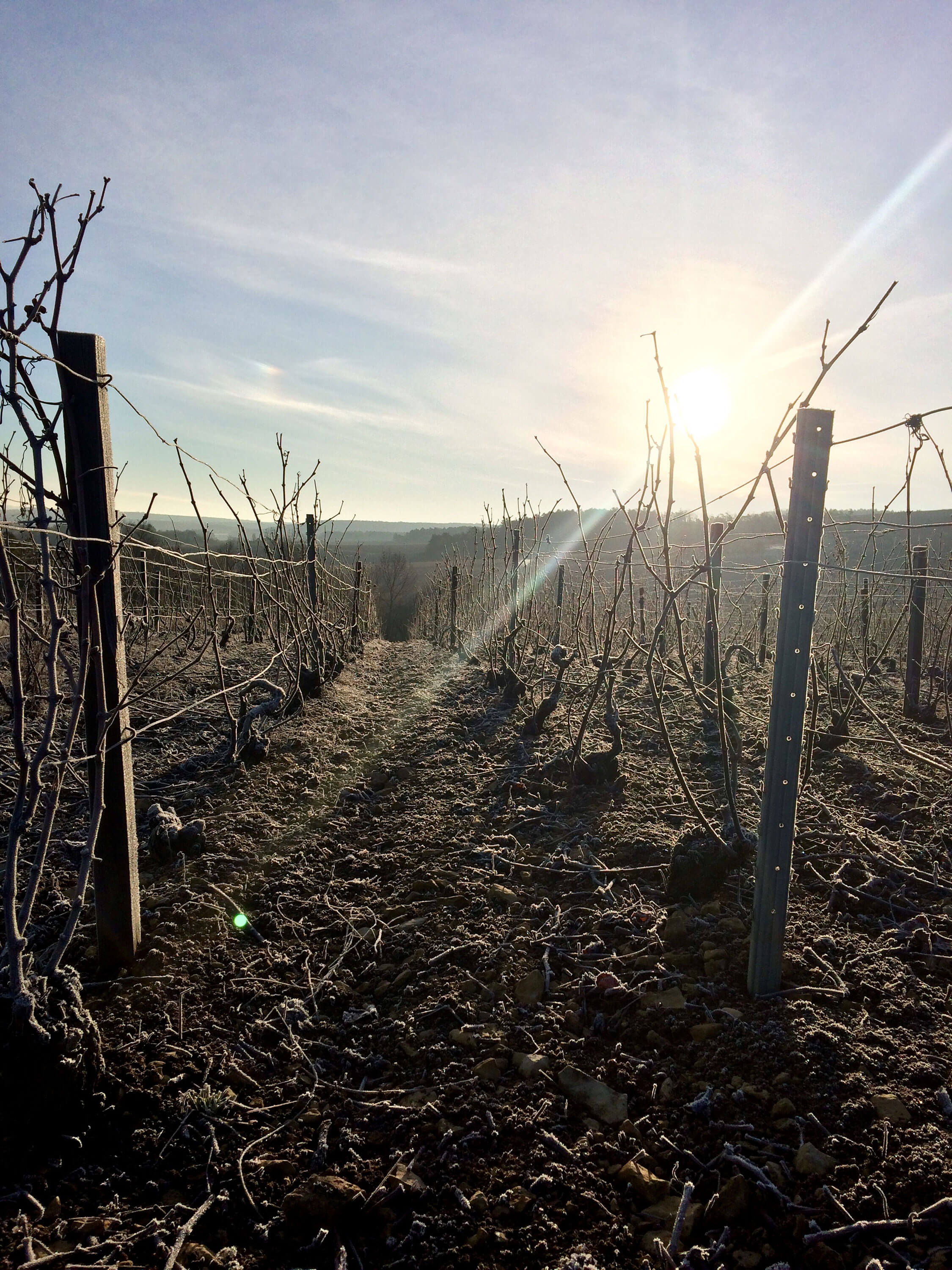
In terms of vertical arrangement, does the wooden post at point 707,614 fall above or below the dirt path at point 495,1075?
above

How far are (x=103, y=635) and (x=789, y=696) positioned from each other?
1.75 meters

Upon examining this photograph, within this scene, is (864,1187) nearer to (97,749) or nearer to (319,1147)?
(319,1147)

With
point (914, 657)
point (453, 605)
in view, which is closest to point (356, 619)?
point (453, 605)

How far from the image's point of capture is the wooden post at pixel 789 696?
1.62 m

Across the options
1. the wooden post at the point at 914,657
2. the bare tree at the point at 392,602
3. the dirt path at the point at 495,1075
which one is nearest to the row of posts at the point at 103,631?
the dirt path at the point at 495,1075

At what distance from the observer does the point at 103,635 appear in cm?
182

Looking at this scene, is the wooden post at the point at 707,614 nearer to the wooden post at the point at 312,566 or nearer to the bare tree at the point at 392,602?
the wooden post at the point at 312,566

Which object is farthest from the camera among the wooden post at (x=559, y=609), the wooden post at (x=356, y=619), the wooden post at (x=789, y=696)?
the wooden post at (x=356, y=619)

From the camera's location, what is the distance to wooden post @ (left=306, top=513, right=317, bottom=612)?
5734 mm

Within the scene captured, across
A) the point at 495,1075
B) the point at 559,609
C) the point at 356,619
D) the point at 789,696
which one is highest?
the point at 789,696

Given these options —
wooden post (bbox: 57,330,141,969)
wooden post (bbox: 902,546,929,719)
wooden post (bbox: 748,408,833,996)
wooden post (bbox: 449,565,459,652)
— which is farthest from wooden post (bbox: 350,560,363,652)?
wooden post (bbox: 748,408,833,996)

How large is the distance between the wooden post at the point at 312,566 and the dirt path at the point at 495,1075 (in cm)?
315

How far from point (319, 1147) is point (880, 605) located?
7202 mm

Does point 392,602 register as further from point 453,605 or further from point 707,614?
point 707,614
